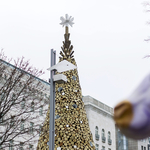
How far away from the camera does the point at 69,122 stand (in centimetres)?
1078

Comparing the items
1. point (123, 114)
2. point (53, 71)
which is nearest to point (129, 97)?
point (123, 114)

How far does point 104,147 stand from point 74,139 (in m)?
31.7

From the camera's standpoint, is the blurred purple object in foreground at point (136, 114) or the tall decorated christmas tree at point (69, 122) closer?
the blurred purple object in foreground at point (136, 114)

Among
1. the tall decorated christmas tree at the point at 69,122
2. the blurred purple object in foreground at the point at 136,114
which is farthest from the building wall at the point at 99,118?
the blurred purple object in foreground at the point at 136,114

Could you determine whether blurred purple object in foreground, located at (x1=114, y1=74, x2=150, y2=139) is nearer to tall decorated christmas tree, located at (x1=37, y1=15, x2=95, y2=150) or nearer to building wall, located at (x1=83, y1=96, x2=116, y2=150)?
tall decorated christmas tree, located at (x1=37, y1=15, x2=95, y2=150)

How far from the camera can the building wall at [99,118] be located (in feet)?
134

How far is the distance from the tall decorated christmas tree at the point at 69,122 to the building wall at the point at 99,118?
28.8 metres

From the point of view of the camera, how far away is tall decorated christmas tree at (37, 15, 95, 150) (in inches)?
415

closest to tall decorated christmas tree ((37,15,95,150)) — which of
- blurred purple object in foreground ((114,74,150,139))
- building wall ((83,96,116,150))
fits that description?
blurred purple object in foreground ((114,74,150,139))

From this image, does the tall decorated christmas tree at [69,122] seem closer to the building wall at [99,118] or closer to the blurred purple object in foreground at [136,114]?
the blurred purple object in foreground at [136,114]

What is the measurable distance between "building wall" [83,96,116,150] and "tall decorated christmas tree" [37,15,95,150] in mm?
28813

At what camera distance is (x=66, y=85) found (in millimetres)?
11531

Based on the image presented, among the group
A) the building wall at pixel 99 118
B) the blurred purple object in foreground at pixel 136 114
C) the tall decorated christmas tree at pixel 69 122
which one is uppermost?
the building wall at pixel 99 118

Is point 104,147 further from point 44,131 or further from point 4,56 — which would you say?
point 44,131
